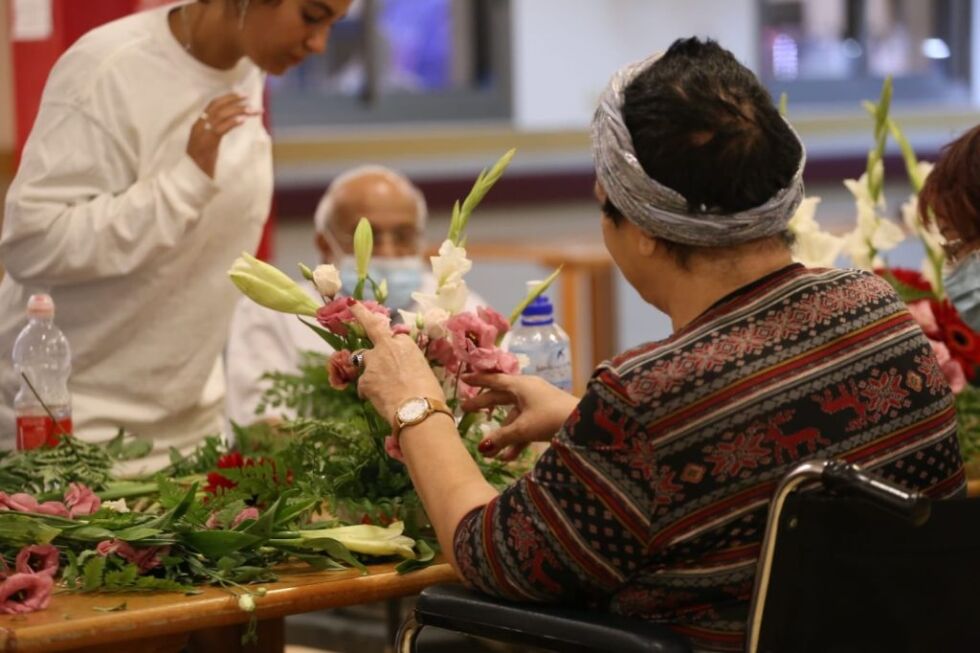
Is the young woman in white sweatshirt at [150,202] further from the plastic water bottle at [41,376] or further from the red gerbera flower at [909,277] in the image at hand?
the red gerbera flower at [909,277]

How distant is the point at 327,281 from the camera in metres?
2.27

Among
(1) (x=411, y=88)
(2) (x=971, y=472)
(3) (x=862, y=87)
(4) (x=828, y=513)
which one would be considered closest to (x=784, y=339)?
(4) (x=828, y=513)

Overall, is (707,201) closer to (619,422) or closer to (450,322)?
(619,422)

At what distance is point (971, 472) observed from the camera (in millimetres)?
2707

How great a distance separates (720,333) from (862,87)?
673 centimetres

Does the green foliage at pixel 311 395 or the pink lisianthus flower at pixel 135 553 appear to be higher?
the pink lisianthus flower at pixel 135 553

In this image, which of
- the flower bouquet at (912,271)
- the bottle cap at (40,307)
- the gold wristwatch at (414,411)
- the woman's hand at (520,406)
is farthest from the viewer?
the flower bouquet at (912,271)

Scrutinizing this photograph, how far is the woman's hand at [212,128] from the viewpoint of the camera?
9.37 feet

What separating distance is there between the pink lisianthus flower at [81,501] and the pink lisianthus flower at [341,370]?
1.22 feet

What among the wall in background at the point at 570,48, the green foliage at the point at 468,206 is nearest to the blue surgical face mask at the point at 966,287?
the green foliage at the point at 468,206

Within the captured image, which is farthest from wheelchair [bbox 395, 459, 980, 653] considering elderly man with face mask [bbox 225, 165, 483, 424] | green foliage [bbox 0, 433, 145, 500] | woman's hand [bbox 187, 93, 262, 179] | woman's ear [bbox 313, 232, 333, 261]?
woman's ear [bbox 313, 232, 333, 261]

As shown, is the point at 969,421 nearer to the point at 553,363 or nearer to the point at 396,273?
the point at 553,363

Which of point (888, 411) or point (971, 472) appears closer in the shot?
point (888, 411)

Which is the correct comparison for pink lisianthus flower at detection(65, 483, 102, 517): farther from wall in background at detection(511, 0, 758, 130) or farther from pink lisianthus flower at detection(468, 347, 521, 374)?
wall in background at detection(511, 0, 758, 130)
